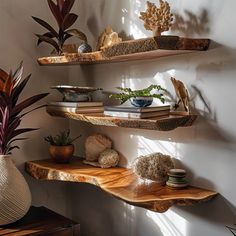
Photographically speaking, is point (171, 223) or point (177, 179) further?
point (171, 223)

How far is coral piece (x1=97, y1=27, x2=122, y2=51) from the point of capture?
215cm

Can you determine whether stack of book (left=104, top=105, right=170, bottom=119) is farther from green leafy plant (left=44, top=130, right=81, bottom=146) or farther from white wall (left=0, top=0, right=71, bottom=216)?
white wall (left=0, top=0, right=71, bottom=216)

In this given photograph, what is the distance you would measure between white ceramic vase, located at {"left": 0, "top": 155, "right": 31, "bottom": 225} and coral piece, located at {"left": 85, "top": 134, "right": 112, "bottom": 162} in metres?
0.48

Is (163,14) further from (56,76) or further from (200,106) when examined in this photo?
(56,76)

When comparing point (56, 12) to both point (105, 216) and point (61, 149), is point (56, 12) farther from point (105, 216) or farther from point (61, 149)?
point (105, 216)

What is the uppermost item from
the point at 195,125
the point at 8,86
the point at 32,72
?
the point at 32,72

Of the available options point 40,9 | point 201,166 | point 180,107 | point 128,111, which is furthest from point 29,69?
point 201,166

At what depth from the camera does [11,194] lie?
6.50 ft

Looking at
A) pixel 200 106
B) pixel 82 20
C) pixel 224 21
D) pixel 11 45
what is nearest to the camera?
pixel 224 21

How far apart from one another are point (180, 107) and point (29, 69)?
1.11m

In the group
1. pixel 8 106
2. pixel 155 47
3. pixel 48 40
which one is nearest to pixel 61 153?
pixel 8 106

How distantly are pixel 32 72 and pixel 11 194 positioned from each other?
874mm

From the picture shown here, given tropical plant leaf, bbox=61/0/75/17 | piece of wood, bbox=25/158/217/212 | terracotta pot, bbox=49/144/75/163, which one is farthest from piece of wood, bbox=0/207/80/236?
tropical plant leaf, bbox=61/0/75/17

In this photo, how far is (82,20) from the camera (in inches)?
100.0
